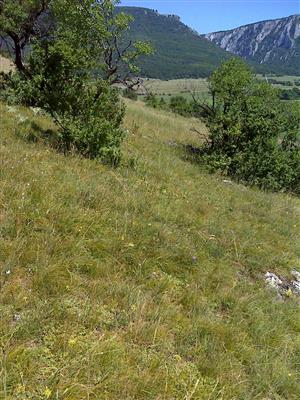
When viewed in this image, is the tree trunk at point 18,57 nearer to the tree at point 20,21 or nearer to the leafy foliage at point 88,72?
the tree at point 20,21

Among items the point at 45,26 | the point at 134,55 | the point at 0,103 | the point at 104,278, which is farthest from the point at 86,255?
the point at 45,26

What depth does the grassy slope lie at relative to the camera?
3.02m

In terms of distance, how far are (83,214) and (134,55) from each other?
19.9ft

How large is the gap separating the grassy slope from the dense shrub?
5885 mm

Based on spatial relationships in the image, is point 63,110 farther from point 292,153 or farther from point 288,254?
point 292,153

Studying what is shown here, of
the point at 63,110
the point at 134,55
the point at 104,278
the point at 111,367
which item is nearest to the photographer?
the point at 111,367

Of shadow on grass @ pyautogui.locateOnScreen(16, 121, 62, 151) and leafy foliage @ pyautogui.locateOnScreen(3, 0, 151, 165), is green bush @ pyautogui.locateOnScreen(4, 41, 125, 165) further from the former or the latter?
shadow on grass @ pyautogui.locateOnScreen(16, 121, 62, 151)

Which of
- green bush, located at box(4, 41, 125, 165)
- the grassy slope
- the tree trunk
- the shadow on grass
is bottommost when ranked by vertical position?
the grassy slope

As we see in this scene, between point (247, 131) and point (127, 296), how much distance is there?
10.3 meters

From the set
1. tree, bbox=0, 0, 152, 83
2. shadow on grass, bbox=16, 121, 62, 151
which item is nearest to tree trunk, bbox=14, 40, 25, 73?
tree, bbox=0, 0, 152, 83

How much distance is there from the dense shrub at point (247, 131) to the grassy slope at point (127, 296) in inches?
232

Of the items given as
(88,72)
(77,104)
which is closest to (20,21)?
(88,72)

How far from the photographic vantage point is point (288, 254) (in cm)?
681

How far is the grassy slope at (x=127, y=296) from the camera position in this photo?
3023 millimetres
